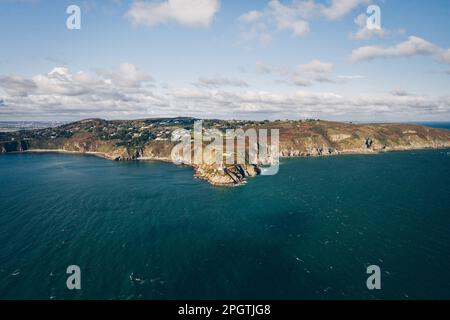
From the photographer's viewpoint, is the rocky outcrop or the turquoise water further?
the rocky outcrop

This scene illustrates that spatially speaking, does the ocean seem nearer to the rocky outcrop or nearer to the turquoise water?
the turquoise water

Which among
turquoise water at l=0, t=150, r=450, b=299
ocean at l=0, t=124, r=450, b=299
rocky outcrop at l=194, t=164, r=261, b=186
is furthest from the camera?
rocky outcrop at l=194, t=164, r=261, b=186

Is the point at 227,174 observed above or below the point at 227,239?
above

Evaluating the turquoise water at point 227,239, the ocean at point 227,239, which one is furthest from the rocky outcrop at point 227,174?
the turquoise water at point 227,239

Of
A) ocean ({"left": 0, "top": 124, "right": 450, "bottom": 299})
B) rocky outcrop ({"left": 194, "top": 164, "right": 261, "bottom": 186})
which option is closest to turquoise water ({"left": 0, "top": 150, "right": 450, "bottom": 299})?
ocean ({"left": 0, "top": 124, "right": 450, "bottom": 299})

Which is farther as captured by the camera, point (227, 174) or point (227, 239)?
point (227, 174)

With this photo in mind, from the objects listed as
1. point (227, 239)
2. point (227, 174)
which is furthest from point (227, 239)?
point (227, 174)

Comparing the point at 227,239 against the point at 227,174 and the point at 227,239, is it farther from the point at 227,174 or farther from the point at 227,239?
the point at 227,174
